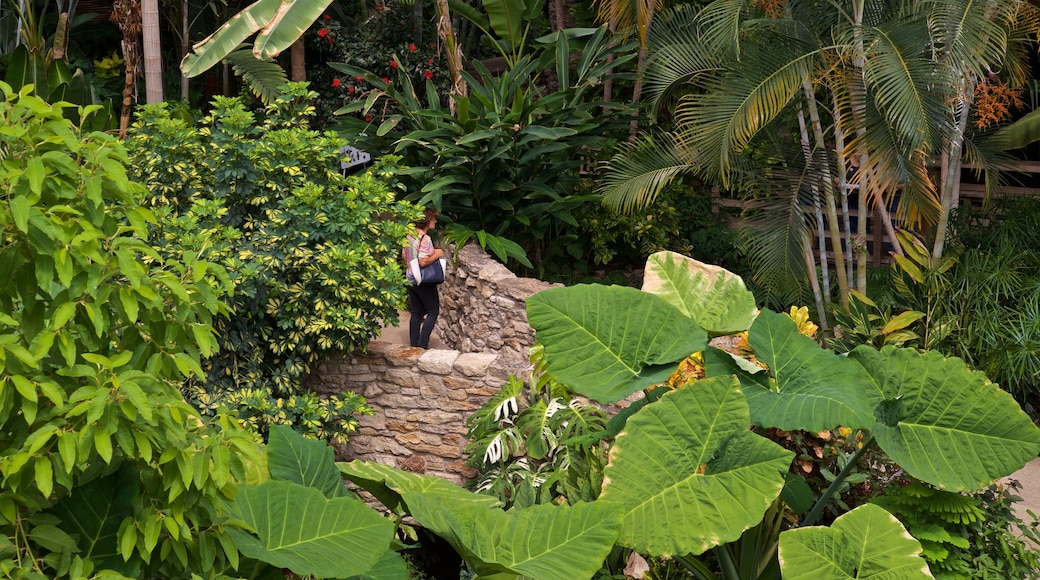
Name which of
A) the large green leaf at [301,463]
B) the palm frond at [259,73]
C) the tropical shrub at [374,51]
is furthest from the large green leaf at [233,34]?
the large green leaf at [301,463]

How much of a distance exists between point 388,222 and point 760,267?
122 inches

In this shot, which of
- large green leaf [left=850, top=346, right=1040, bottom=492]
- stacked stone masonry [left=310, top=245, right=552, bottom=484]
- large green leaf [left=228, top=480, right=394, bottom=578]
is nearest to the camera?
large green leaf [left=228, top=480, right=394, bottom=578]

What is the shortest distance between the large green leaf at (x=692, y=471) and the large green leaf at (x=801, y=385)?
16cm

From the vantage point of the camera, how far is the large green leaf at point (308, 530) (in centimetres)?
319

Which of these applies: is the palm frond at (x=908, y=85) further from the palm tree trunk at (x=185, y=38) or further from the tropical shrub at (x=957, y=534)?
the palm tree trunk at (x=185, y=38)

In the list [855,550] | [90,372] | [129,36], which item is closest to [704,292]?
[855,550]

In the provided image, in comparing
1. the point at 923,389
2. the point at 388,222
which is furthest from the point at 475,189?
the point at 923,389

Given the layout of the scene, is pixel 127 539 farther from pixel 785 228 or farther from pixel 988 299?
pixel 988 299

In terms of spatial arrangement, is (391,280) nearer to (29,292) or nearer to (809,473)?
(809,473)

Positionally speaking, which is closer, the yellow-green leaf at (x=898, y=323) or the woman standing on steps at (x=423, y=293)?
the yellow-green leaf at (x=898, y=323)

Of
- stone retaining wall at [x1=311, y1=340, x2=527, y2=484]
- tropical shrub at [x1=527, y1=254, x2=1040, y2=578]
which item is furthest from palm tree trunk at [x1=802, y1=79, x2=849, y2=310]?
tropical shrub at [x1=527, y1=254, x2=1040, y2=578]

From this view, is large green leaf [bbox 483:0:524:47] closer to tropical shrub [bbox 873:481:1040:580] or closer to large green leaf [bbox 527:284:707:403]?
large green leaf [bbox 527:284:707:403]

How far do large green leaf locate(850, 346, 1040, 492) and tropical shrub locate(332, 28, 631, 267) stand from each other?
479cm

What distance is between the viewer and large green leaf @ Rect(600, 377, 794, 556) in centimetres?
388
